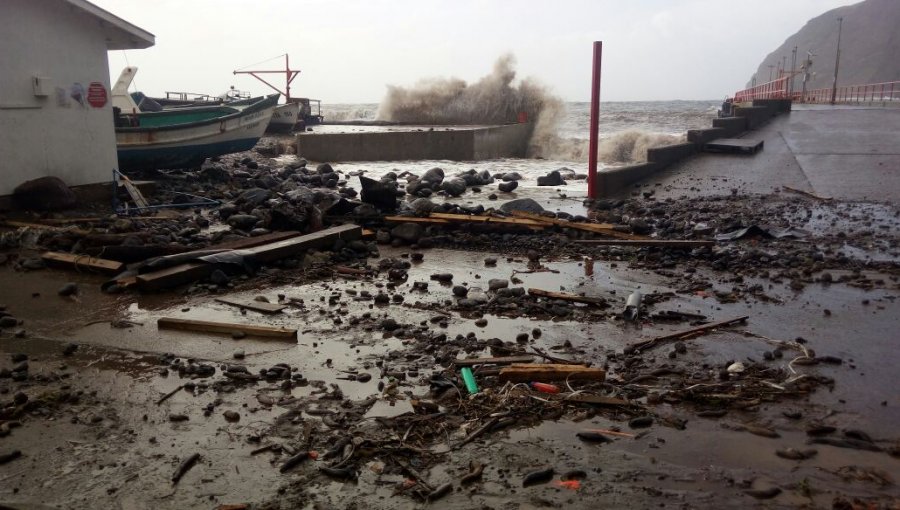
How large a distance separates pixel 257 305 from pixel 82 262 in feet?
8.88

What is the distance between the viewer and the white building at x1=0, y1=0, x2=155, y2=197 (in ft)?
36.0

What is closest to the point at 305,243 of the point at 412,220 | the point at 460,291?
the point at 412,220

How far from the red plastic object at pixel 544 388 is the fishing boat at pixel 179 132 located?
13294 mm

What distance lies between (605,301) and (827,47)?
19179cm

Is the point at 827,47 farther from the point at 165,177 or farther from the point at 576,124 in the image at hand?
the point at 165,177

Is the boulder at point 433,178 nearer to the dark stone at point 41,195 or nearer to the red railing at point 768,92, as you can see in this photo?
the dark stone at point 41,195

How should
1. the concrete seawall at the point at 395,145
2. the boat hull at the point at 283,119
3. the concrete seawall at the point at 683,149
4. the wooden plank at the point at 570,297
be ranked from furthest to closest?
1. the boat hull at the point at 283,119
2. the concrete seawall at the point at 395,145
3. the concrete seawall at the point at 683,149
4. the wooden plank at the point at 570,297

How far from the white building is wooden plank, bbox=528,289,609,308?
880 cm

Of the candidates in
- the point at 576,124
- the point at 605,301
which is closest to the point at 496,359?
the point at 605,301

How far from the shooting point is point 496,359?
5.08m

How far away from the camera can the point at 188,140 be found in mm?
16547

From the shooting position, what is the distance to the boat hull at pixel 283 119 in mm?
33562

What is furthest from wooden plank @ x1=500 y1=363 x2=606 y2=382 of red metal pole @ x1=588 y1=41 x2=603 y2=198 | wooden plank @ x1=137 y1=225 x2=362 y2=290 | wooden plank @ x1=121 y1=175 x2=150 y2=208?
wooden plank @ x1=121 y1=175 x2=150 y2=208

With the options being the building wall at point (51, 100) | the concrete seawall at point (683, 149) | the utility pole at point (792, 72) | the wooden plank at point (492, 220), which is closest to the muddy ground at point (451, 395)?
the wooden plank at point (492, 220)
